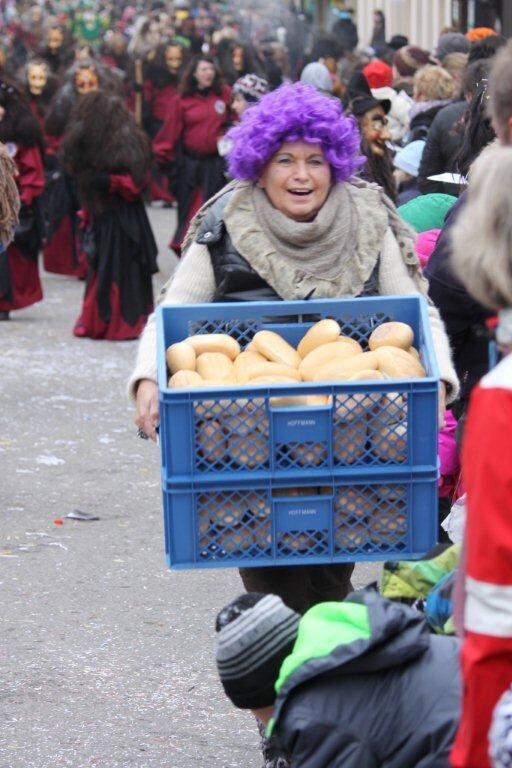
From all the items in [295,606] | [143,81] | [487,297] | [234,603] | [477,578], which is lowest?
[143,81]

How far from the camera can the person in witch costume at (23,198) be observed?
41.2ft

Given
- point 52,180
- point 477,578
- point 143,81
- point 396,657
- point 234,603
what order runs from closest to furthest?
point 477,578
point 396,657
point 234,603
point 52,180
point 143,81

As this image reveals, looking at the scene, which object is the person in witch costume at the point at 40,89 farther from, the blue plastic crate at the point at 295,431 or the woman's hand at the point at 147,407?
the blue plastic crate at the point at 295,431

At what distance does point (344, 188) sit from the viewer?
4395 mm

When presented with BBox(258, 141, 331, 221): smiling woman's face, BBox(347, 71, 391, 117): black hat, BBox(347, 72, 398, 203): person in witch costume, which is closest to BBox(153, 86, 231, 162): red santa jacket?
BBox(347, 71, 391, 117): black hat

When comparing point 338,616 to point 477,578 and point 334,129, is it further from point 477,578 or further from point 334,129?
point 334,129

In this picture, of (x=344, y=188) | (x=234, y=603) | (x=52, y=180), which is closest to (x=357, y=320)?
(x=344, y=188)

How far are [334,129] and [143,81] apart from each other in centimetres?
1755

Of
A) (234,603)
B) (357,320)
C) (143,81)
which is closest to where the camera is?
(234,603)

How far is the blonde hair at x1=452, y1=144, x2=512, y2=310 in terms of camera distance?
2393mm

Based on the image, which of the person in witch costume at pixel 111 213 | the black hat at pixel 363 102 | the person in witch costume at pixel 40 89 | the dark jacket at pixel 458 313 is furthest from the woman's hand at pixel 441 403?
the person in witch costume at pixel 40 89

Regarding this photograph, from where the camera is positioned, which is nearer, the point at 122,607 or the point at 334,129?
the point at 334,129

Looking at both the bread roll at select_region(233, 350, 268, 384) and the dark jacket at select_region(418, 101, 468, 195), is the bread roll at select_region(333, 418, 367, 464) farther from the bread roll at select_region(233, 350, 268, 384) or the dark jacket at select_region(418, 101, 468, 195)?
the dark jacket at select_region(418, 101, 468, 195)

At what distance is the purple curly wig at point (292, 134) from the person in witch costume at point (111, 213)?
24.2 feet
